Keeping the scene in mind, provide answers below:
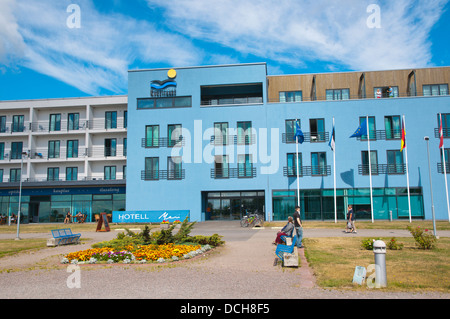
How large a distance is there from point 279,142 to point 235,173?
5.22m

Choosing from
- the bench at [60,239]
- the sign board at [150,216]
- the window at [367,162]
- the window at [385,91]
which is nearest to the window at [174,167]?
the sign board at [150,216]

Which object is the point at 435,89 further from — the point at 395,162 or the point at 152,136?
the point at 152,136

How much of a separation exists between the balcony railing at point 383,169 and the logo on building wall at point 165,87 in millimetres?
19823

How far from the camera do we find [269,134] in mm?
37000

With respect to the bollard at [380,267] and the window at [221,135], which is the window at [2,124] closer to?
the window at [221,135]

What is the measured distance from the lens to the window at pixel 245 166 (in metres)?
36.7

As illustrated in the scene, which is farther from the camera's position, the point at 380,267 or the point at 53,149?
the point at 53,149

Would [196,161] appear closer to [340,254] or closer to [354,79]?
[354,79]

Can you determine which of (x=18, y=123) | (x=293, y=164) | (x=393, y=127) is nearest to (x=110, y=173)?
(x=18, y=123)

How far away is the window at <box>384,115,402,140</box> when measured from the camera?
35844mm

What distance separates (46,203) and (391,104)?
126 ft

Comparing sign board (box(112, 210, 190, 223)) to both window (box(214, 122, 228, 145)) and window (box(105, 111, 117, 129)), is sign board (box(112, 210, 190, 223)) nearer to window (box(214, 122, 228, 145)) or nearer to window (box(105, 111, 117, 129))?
window (box(214, 122, 228, 145))

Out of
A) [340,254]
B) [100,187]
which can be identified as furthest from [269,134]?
[340,254]

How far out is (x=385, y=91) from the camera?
38.3 meters
